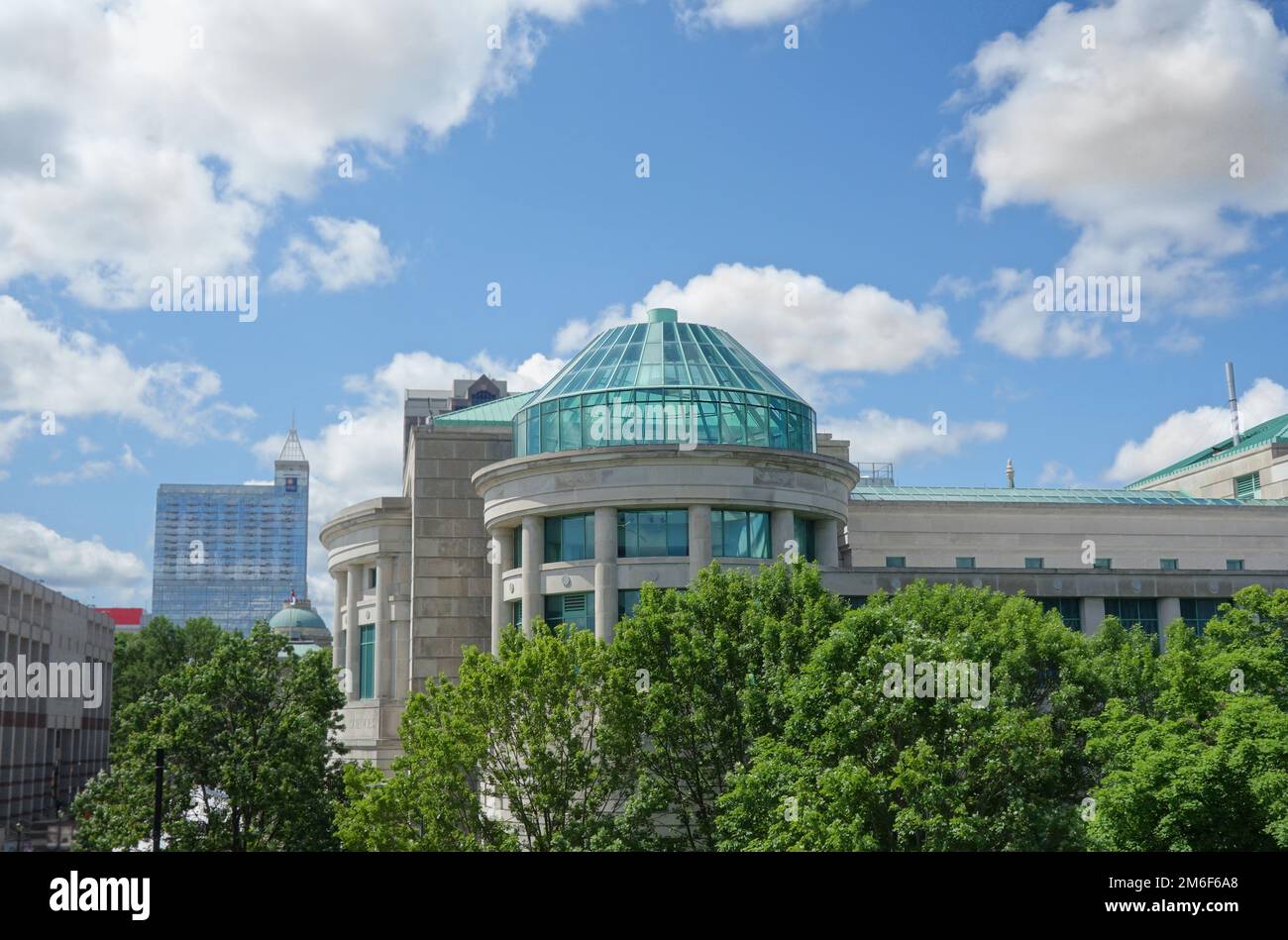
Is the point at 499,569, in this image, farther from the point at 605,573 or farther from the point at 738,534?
the point at 738,534

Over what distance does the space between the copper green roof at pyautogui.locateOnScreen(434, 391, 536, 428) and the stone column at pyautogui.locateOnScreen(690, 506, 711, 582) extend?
13.7m

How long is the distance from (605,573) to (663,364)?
928 centimetres

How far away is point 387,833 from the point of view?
112 feet

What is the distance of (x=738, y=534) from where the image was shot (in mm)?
44781

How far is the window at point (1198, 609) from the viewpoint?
155ft

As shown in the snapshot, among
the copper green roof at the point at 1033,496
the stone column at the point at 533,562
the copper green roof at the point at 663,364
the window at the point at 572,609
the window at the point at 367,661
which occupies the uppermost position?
the copper green roof at the point at 663,364

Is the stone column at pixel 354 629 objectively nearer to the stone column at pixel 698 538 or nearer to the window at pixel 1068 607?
the stone column at pixel 698 538

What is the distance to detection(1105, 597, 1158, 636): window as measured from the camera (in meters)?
46.6

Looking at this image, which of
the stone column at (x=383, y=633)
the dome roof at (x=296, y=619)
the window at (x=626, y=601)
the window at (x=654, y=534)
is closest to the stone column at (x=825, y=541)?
the window at (x=654, y=534)

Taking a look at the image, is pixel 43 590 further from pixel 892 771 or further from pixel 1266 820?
pixel 1266 820

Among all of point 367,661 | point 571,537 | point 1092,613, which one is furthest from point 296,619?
point 1092,613

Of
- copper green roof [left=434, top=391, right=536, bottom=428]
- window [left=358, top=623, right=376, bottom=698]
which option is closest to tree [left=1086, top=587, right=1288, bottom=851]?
copper green roof [left=434, top=391, right=536, bottom=428]

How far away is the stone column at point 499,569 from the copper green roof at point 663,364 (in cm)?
562

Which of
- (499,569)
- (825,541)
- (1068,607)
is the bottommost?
(1068,607)
